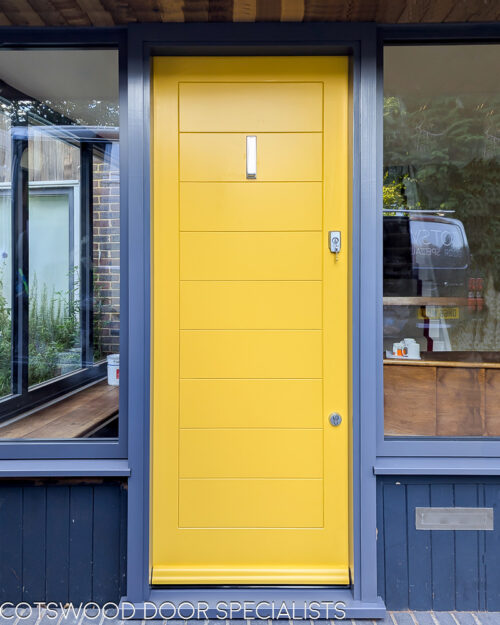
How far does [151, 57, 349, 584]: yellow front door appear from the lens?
2.09 meters

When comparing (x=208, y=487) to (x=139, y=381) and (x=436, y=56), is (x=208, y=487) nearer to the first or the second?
(x=139, y=381)

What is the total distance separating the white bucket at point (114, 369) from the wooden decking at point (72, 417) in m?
0.03

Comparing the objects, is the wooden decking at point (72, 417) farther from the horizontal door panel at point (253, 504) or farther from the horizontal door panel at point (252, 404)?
the horizontal door panel at point (253, 504)

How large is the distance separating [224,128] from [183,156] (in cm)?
22

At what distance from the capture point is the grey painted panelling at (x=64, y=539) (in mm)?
2053

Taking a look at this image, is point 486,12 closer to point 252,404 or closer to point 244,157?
point 244,157

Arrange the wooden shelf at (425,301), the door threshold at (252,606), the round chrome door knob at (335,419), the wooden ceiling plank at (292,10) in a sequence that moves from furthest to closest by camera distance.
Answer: the wooden shelf at (425,301) < the round chrome door knob at (335,419) < the door threshold at (252,606) < the wooden ceiling plank at (292,10)

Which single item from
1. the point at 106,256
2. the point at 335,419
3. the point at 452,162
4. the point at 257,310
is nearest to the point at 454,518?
the point at 335,419

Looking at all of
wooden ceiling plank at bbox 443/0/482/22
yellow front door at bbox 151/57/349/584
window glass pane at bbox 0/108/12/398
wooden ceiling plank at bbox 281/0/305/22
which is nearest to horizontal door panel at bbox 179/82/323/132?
yellow front door at bbox 151/57/349/584

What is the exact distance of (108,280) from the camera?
2.20 meters

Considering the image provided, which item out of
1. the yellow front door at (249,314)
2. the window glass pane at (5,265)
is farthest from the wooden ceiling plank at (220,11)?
the window glass pane at (5,265)

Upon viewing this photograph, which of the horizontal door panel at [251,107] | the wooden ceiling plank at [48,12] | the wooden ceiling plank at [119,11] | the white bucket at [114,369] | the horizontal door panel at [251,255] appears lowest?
the white bucket at [114,369]

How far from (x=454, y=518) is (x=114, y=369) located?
1.63 m

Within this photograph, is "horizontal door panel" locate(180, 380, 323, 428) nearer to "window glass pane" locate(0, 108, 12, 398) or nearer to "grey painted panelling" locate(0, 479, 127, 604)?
"grey painted panelling" locate(0, 479, 127, 604)
